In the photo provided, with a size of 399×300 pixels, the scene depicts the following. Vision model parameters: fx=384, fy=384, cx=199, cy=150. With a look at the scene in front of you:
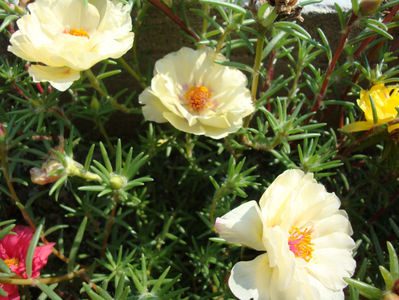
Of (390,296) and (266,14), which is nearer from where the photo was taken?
(390,296)

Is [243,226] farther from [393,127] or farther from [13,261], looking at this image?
[13,261]

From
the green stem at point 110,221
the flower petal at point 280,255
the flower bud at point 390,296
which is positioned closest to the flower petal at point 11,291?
the green stem at point 110,221

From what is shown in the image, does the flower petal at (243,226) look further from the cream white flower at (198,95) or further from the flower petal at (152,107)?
the flower petal at (152,107)

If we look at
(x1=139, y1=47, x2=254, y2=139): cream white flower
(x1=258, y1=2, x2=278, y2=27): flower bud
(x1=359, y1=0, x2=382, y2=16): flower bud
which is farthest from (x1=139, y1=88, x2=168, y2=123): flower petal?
(x1=359, y1=0, x2=382, y2=16): flower bud

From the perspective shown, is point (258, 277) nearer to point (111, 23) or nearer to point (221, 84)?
point (221, 84)

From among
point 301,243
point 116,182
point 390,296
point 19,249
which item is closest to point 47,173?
point 116,182

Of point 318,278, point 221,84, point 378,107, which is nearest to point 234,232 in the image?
point 318,278
